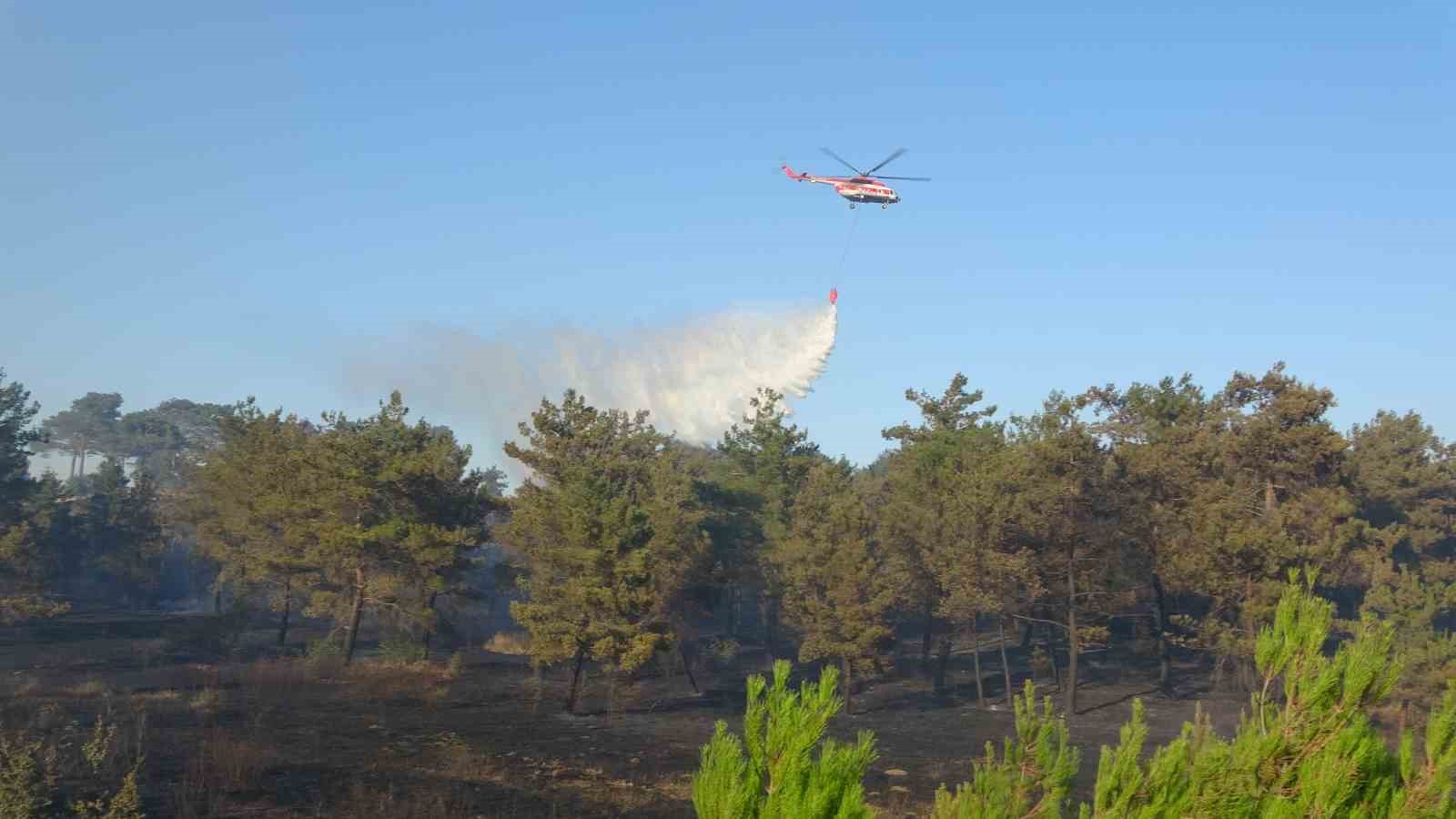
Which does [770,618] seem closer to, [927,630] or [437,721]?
[927,630]

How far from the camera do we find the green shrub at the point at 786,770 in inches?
398

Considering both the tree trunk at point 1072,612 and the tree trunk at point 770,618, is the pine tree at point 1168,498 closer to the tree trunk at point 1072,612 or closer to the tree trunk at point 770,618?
the tree trunk at point 1072,612

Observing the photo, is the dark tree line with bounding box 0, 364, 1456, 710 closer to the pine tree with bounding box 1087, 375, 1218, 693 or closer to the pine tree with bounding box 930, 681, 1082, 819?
the pine tree with bounding box 1087, 375, 1218, 693

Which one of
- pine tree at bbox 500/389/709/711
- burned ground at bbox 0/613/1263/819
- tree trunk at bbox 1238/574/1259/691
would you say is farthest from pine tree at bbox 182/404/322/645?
tree trunk at bbox 1238/574/1259/691

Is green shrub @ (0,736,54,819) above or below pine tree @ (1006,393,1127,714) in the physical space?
below

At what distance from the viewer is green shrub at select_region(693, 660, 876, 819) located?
10.1 m

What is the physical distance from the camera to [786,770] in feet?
33.8

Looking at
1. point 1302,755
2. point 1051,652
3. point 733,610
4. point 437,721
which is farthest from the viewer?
point 733,610

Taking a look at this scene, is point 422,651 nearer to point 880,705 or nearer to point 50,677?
point 50,677

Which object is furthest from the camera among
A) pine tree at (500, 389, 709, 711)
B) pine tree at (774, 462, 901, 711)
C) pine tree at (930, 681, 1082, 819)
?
pine tree at (774, 462, 901, 711)

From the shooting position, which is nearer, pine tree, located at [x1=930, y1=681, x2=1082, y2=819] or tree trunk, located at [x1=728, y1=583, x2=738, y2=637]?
pine tree, located at [x1=930, y1=681, x2=1082, y2=819]

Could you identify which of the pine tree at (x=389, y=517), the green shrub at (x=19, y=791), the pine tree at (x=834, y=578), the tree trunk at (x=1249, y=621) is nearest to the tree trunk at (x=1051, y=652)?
the tree trunk at (x=1249, y=621)

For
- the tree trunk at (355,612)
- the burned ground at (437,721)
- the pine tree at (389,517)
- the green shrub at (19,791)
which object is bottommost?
the burned ground at (437,721)

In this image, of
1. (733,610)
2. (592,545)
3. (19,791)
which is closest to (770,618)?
(733,610)
